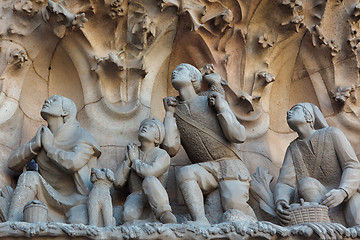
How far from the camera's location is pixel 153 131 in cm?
741

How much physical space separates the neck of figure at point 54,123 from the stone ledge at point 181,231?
1.13m

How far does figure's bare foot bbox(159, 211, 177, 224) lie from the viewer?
681 centimetres

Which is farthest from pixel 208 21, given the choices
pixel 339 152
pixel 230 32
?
pixel 339 152

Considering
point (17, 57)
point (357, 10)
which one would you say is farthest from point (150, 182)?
point (357, 10)

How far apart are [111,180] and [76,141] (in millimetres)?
489

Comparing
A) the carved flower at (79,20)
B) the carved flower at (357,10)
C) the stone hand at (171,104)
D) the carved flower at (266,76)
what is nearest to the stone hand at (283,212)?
the stone hand at (171,104)

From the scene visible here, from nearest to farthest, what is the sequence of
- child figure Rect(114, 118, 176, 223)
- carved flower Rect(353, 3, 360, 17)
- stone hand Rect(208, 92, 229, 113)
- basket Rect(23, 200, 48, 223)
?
basket Rect(23, 200, 48, 223), child figure Rect(114, 118, 176, 223), stone hand Rect(208, 92, 229, 113), carved flower Rect(353, 3, 360, 17)

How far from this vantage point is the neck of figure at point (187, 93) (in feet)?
25.0

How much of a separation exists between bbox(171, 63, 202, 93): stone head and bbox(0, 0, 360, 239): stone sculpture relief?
9 centimetres

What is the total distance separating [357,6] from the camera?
8273 mm

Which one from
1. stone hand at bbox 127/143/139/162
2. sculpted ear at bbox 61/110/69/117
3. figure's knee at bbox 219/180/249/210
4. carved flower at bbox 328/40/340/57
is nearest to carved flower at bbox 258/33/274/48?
carved flower at bbox 328/40/340/57

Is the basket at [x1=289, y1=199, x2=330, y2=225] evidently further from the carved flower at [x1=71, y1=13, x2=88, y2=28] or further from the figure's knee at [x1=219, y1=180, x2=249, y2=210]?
the carved flower at [x1=71, y1=13, x2=88, y2=28]

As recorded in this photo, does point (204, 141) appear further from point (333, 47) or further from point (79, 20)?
point (333, 47)

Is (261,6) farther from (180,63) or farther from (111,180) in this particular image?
(111,180)
